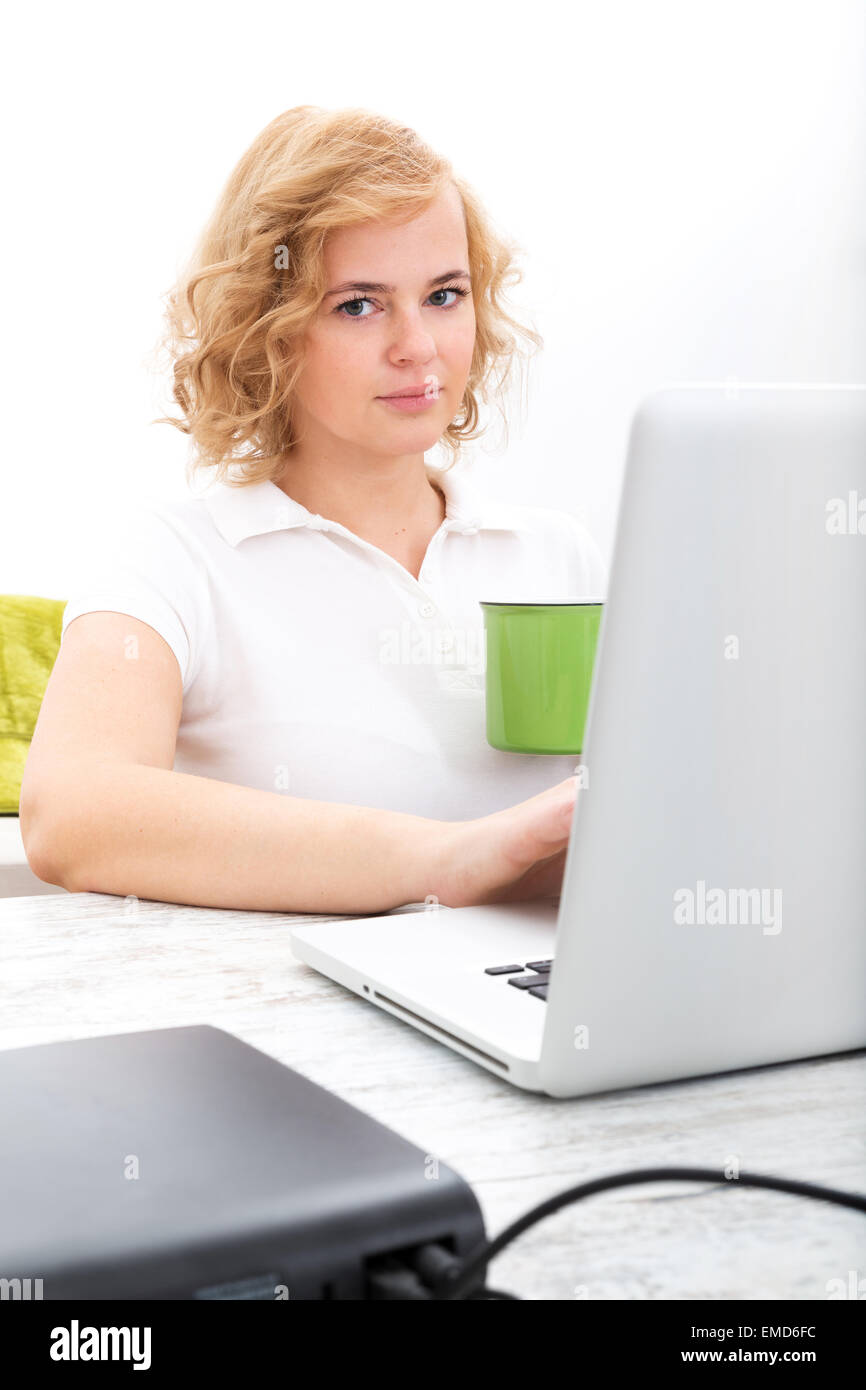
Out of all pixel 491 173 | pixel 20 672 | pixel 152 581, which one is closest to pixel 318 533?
pixel 152 581

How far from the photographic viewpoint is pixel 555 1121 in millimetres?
463

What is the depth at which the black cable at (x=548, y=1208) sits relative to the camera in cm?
32

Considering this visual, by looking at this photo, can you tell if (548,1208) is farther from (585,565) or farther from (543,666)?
(585,565)

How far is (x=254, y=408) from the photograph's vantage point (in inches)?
49.0

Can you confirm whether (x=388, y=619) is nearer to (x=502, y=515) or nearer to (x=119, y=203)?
(x=502, y=515)

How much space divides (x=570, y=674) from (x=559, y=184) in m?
2.26

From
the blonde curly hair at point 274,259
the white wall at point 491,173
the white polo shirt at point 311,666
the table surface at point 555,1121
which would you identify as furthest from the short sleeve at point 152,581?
the white wall at point 491,173

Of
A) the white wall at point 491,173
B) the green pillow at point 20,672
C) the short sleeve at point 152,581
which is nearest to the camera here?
the short sleeve at point 152,581

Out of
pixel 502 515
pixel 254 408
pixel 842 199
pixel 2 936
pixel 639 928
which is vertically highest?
pixel 842 199

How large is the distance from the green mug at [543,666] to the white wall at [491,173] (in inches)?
75.1

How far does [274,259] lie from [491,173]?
182 centimetres

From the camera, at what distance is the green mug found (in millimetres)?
861

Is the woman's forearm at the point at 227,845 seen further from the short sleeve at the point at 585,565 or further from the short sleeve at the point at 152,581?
the short sleeve at the point at 585,565
